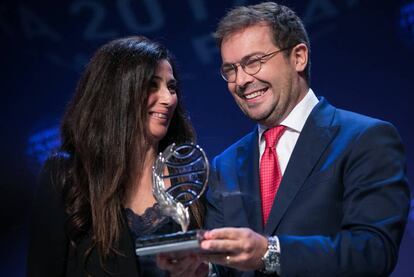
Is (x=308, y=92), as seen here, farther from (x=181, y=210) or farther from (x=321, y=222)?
(x=181, y=210)

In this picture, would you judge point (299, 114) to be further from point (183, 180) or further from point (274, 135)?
point (183, 180)

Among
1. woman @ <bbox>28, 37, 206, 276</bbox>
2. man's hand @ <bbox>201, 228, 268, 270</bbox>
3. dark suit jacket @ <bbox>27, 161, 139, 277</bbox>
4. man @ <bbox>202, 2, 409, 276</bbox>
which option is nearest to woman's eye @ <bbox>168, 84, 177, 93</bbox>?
woman @ <bbox>28, 37, 206, 276</bbox>

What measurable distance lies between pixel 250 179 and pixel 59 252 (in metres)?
0.66

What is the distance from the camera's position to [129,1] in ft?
11.1

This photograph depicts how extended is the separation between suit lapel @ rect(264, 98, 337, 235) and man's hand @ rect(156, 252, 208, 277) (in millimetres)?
268

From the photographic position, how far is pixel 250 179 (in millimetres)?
2188

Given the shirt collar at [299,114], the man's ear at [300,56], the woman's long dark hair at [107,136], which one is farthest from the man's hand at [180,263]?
the man's ear at [300,56]

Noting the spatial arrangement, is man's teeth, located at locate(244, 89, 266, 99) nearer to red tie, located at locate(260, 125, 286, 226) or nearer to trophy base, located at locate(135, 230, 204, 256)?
red tie, located at locate(260, 125, 286, 226)

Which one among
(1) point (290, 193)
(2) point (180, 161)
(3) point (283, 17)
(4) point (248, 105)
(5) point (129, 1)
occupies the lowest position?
(1) point (290, 193)

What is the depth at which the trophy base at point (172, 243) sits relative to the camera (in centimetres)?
161

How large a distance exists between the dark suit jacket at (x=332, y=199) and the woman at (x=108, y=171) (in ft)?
0.74

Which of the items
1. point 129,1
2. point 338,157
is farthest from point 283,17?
point 129,1

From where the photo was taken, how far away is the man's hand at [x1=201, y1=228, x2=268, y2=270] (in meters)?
1.64

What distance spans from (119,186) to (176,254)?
24.0 inches
